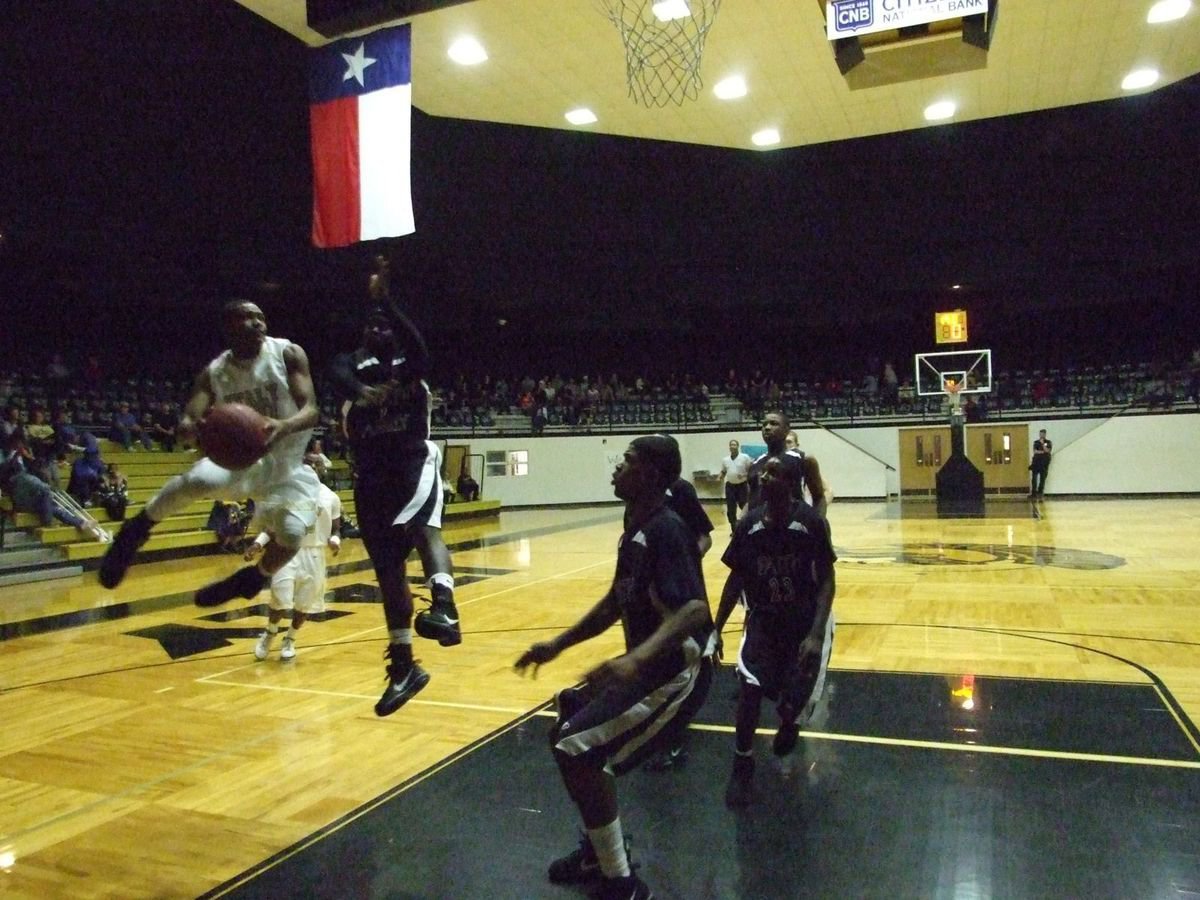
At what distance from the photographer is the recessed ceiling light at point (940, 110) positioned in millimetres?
12977

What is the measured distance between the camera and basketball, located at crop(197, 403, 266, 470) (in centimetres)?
318

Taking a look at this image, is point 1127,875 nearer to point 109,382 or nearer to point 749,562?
point 749,562

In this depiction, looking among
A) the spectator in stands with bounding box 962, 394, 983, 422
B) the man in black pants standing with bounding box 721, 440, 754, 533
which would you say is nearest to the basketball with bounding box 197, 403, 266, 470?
the man in black pants standing with bounding box 721, 440, 754, 533

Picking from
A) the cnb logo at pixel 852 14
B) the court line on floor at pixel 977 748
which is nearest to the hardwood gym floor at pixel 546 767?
the court line on floor at pixel 977 748

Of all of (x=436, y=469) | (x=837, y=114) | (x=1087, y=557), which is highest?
(x=837, y=114)

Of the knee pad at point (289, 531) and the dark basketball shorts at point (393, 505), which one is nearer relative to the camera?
the dark basketball shorts at point (393, 505)

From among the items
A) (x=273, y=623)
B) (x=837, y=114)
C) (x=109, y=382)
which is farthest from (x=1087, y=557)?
(x=109, y=382)

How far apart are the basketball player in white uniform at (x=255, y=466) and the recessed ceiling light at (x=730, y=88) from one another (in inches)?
384

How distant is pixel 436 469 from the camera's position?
12.5 feet

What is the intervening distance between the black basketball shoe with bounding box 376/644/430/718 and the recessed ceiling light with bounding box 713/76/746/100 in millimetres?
10420

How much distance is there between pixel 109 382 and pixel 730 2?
569 inches

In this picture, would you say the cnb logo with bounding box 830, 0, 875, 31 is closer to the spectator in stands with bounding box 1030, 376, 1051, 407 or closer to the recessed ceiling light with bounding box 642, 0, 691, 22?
the recessed ceiling light with bounding box 642, 0, 691, 22

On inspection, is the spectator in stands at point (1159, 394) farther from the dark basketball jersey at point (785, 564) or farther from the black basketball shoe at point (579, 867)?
the black basketball shoe at point (579, 867)

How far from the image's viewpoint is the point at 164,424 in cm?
1623
